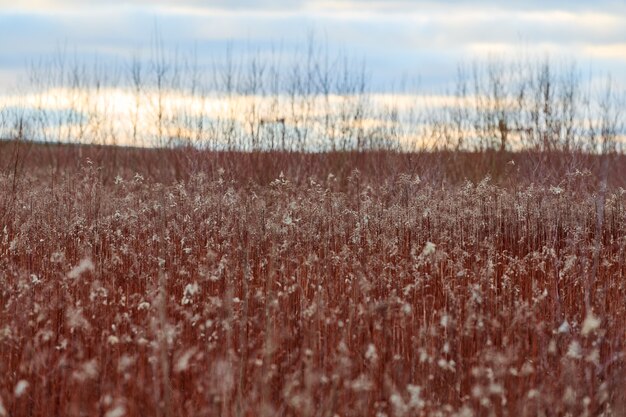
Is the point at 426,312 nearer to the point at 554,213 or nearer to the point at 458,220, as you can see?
the point at 458,220

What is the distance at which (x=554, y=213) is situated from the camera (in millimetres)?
9148

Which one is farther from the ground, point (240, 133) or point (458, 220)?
point (240, 133)

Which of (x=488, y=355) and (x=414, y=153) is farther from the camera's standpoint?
(x=414, y=153)

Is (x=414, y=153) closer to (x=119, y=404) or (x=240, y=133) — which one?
(x=240, y=133)

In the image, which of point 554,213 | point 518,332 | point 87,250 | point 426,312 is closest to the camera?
point 518,332

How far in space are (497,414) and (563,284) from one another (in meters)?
2.69

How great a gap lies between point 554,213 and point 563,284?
11.1ft

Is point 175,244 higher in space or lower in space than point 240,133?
lower

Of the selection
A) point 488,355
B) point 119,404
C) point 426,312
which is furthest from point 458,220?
point 119,404

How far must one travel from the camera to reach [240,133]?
13352mm

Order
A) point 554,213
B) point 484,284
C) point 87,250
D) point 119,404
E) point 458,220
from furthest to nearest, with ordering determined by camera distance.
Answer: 1. point 554,213
2. point 458,220
3. point 87,250
4. point 484,284
5. point 119,404

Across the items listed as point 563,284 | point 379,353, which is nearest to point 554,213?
point 563,284

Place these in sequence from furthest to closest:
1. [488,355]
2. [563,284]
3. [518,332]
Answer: [563,284]
[518,332]
[488,355]

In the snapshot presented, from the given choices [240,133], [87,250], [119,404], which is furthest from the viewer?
[240,133]
